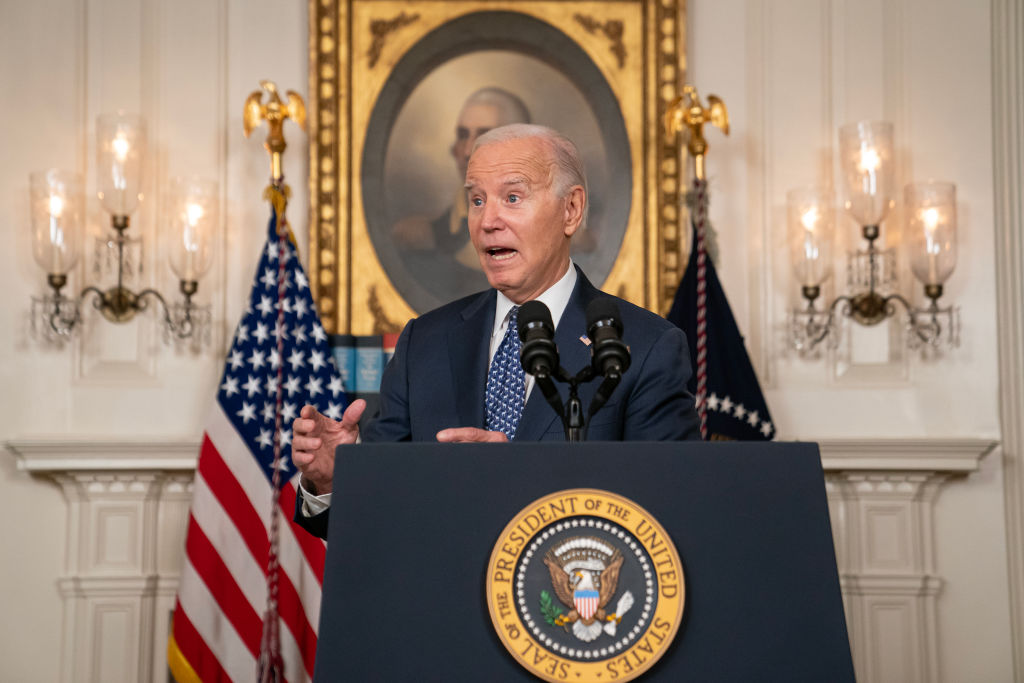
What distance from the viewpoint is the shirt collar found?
7.57 ft

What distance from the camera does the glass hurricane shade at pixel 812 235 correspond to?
450 centimetres

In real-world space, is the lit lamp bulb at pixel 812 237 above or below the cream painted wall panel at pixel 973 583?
above

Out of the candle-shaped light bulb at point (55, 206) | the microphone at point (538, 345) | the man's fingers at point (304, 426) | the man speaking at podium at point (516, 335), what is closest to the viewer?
the microphone at point (538, 345)

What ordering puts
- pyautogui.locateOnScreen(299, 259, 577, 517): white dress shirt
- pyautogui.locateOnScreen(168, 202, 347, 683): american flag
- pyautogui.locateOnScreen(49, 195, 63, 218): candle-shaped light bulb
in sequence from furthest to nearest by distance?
pyautogui.locateOnScreen(49, 195, 63, 218): candle-shaped light bulb → pyautogui.locateOnScreen(168, 202, 347, 683): american flag → pyautogui.locateOnScreen(299, 259, 577, 517): white dress shirt

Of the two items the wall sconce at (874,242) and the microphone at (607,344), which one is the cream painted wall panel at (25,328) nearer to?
the wall sconce at (874,242)

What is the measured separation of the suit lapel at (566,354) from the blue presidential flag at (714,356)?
82.9 inches

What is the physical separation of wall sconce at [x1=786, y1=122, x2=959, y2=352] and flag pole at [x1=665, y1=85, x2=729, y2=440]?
17.1 inches

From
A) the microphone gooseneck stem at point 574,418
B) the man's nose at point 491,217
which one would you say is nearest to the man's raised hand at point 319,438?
the microphone gooseneck stem at point 574,418

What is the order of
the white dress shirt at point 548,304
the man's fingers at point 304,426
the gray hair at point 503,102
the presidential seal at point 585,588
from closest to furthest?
the presidential seal at point 585,588 → the man's fingers at point 304,426 → the white dress shirt at point 548,304 → the gray hair at point 503,102

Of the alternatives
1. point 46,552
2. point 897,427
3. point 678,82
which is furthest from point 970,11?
point 46,552

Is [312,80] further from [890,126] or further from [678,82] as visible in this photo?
[890,126]

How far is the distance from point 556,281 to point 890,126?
2.85 m

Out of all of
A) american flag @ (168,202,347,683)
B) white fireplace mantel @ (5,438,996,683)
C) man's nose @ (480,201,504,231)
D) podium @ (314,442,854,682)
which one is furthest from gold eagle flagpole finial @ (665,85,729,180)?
podium @ (314,442,854,682)

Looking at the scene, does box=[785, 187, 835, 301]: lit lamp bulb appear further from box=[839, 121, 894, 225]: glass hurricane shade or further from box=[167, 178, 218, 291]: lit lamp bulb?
box=[167, 178, 218, 291]: lit lamp bulb
